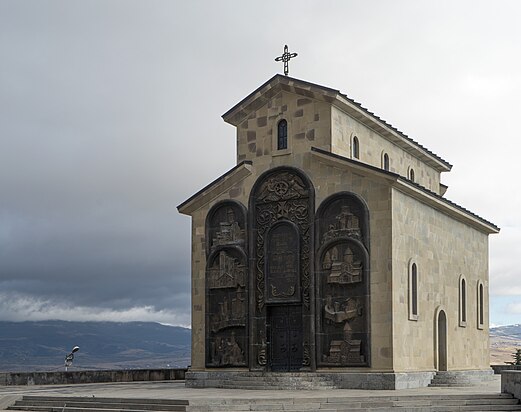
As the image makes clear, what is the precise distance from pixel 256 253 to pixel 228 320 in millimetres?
2888

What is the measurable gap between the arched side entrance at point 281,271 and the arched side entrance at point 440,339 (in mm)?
5370

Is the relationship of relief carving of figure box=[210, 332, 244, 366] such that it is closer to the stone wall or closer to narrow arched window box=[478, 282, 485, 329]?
Answer: the stone wall

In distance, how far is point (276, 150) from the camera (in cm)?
3500

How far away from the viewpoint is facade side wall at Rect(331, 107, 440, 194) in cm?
3466

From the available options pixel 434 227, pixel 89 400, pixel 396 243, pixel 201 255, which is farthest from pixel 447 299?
pixel 89 400

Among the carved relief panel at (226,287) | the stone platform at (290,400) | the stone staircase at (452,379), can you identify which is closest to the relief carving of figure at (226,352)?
the carved relief panel at (226,287)

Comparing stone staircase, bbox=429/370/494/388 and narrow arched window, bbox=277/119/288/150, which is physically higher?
narrow arched window, bbox=277/119/288/150

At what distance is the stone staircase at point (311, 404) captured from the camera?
85.1 ft

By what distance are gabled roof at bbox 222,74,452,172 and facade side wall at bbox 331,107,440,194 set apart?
27cm

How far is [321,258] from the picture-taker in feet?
109

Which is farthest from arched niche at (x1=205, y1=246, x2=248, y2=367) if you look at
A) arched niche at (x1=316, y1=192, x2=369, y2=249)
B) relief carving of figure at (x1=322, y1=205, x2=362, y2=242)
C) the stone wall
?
relief carving of figure at (x1=322, y1=205, x2=362, y2=242)

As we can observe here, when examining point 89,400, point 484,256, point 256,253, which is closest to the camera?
point 89,400

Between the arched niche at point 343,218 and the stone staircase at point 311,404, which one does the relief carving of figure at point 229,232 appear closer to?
the arched niche at point 343,218

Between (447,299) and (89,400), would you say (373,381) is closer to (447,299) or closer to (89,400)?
(447,299)
